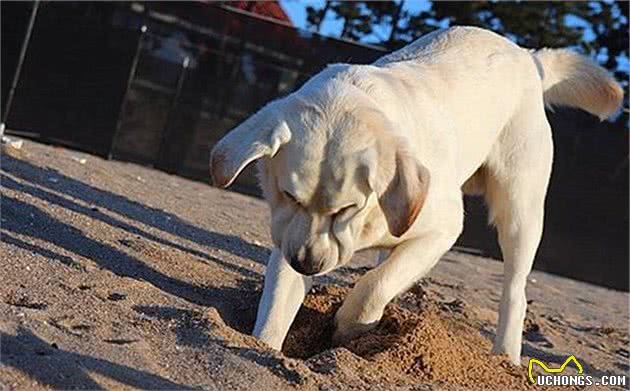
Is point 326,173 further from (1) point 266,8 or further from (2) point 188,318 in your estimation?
(1) point 266,8

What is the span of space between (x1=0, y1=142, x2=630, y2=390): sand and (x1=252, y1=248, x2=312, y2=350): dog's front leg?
0.16 m

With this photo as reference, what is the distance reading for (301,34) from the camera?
542 inches

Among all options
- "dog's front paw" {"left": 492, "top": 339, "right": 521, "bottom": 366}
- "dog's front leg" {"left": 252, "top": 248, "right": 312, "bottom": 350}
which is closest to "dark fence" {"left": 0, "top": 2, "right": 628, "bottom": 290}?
"dog's front paw" {"left": 492, "top": 339, "right": 521, "bottom": 366}

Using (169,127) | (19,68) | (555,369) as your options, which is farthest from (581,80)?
(19,68)

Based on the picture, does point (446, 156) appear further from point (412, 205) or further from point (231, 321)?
point (231, 321)

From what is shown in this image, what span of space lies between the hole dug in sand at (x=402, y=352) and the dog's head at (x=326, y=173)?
390 mm

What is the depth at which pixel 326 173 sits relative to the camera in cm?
365

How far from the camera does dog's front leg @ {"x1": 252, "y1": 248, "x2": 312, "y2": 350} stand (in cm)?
429

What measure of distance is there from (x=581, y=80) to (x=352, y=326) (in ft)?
8.06

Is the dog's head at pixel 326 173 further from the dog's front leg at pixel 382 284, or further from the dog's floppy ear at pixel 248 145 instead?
the dog's front leg at pixel 382 284

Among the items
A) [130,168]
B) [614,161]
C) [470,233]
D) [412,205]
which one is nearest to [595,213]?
[614,161]

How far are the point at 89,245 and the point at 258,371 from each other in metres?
1.95

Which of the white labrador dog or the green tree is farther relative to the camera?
the green tree

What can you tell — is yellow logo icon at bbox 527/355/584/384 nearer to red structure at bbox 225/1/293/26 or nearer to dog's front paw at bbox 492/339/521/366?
dog's front paw at bbox 492/339/521/366
